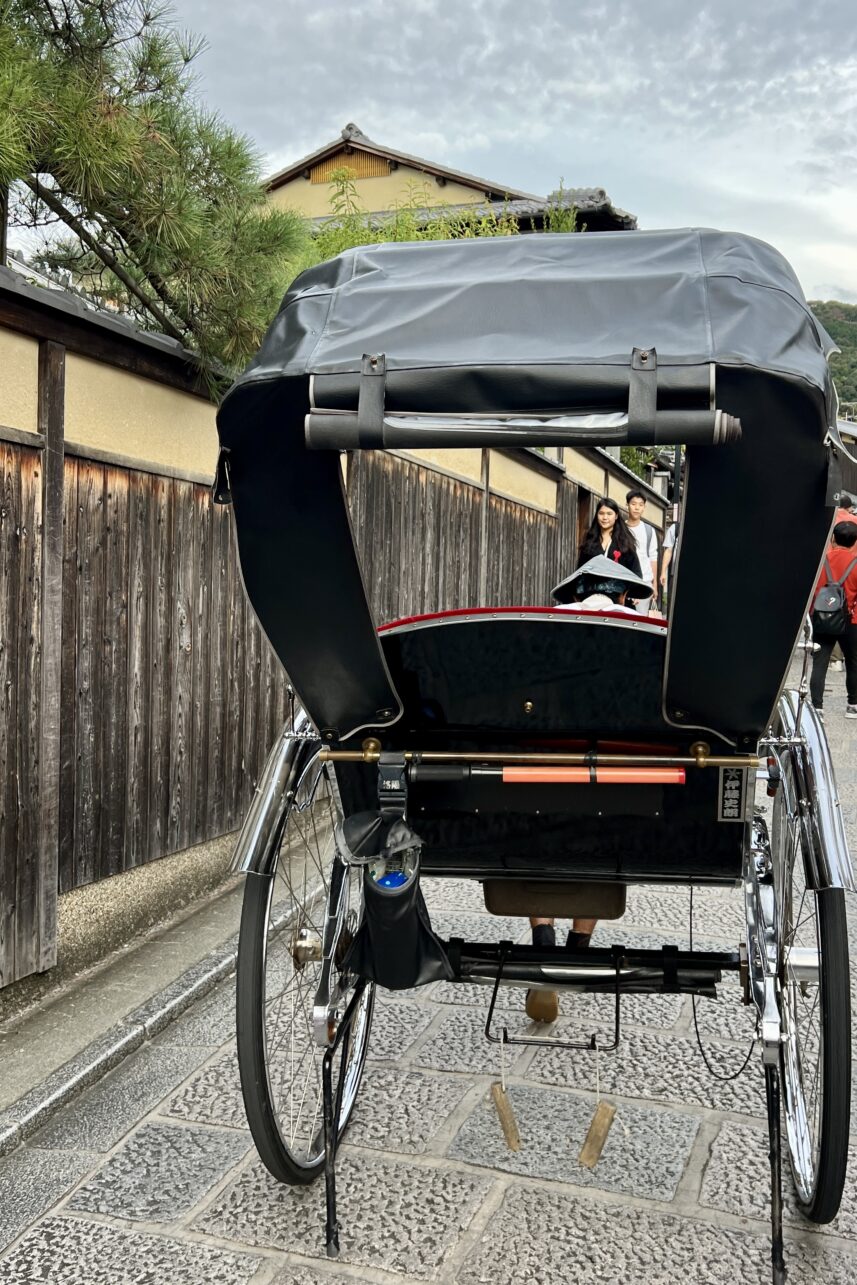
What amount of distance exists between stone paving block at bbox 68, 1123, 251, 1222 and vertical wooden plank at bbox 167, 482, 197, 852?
2061mm

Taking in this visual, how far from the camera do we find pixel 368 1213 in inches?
111

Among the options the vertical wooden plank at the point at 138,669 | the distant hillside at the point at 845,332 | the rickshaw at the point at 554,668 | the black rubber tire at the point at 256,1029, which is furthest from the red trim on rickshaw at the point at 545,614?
the distant hillside at the point at 845,332

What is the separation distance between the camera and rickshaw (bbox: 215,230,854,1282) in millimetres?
2156

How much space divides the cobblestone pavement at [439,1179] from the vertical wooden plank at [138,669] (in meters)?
1.07

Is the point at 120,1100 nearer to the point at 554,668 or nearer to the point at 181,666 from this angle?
the point at 554,668

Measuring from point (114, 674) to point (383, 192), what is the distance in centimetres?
2153

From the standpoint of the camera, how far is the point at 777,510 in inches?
87.0

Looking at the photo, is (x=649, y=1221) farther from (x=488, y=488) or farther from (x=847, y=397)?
(x=847, y=397)

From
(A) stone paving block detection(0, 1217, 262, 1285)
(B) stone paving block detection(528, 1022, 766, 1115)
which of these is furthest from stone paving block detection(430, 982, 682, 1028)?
(A) stone paving block detection(0, 1217, 262, 1285)

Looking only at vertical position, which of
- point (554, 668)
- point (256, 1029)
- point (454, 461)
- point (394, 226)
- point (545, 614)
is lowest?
point (256, 1029)

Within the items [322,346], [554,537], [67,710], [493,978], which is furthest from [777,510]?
[554,537]

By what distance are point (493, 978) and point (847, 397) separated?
220ft

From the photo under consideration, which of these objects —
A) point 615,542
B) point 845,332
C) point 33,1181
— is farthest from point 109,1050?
point 845,332

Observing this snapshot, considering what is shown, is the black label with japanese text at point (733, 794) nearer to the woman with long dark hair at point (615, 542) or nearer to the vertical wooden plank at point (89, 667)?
the vertical wooden plank at point (89, 667)
